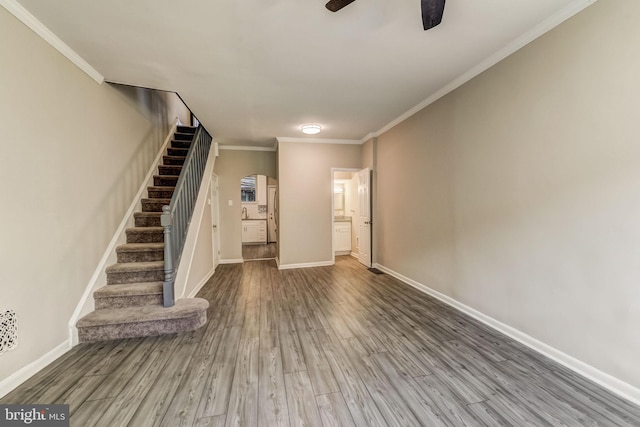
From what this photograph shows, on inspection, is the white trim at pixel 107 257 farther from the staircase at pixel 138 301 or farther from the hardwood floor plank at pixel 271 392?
the hardwood floor plank at pixel 271 392

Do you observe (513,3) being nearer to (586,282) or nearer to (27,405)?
(586,282)

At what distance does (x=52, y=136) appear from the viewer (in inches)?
82.0

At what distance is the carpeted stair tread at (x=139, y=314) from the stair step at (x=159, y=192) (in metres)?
1.82

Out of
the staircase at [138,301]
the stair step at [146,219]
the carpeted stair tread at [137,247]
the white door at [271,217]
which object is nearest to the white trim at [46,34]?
the stair step at [146,219]

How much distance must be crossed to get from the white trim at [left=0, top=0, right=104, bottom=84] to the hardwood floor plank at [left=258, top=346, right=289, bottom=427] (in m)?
3.10

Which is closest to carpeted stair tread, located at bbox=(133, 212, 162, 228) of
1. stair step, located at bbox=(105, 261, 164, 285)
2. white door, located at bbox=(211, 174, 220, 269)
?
stair step, located at bbox=(105, 261, 164, 285)

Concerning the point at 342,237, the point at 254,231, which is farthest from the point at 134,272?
the point at 254,231

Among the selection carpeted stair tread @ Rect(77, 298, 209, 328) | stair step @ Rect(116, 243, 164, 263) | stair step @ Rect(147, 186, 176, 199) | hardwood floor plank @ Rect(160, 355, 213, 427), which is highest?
stair step @ Rect(147, 186, 176, 199)

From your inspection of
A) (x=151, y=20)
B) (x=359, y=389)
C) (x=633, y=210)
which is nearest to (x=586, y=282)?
(x=633, y=210)

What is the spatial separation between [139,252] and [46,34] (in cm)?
214

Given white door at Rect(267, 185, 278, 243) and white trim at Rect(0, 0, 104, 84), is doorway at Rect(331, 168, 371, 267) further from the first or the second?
white trim at Rect(0, 0, 104, 84)

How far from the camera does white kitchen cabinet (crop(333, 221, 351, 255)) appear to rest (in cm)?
652

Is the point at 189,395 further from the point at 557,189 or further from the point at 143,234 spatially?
the point at 557,189

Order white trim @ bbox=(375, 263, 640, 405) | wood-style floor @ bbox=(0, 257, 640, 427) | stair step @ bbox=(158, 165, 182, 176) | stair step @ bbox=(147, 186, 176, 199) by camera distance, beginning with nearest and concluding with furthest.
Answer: wood-style floor @ bbox=(0, 257, 640, 427) → white trim @ bbox=(375, 263, 640, 405) → stair step @ bbox=(147, 186, 176, 199) → stair step @ bbox=(158, 165, 182, 176)
